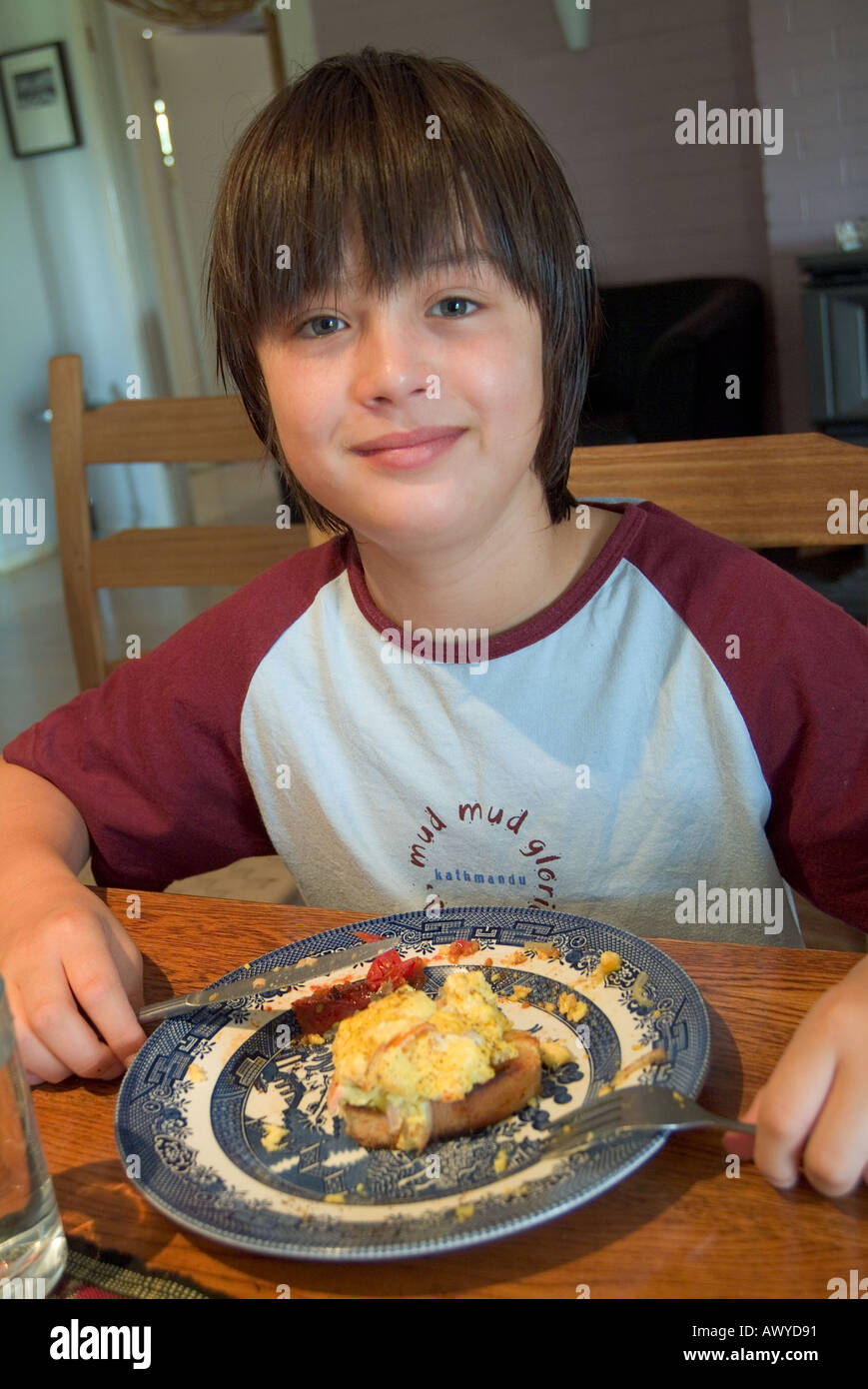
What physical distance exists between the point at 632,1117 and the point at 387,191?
607 millimetres

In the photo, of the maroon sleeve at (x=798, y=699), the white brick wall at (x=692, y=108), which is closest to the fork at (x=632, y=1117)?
the maroon sleeve at (x=798, y=699)

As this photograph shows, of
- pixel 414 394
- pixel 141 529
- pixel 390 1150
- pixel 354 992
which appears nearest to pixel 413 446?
pixel 414 394

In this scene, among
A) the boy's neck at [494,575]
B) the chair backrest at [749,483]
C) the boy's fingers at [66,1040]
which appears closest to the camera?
the boy's fingers at [66,1040]

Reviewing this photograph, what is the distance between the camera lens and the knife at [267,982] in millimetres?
704

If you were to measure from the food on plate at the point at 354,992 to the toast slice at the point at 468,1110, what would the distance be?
9cm

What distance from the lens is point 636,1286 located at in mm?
498

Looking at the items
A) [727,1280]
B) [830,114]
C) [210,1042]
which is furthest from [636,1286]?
[830,114]

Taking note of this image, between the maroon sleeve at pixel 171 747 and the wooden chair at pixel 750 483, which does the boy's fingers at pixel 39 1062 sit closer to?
the maroon sleeve at pixel 171 747

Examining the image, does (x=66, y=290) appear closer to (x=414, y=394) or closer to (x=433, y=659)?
(x=433, y=659)

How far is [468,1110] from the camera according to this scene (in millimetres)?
582

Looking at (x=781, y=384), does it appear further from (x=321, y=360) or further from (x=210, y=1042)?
(x=210, y=1042)

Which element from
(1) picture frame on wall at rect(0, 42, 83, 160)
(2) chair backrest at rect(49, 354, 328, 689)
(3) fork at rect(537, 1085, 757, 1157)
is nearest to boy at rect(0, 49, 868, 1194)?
(3) fork at rect(537, 1085, 757, 1157)

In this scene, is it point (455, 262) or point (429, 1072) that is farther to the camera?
point (455, 262)

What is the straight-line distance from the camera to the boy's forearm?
88 cm
